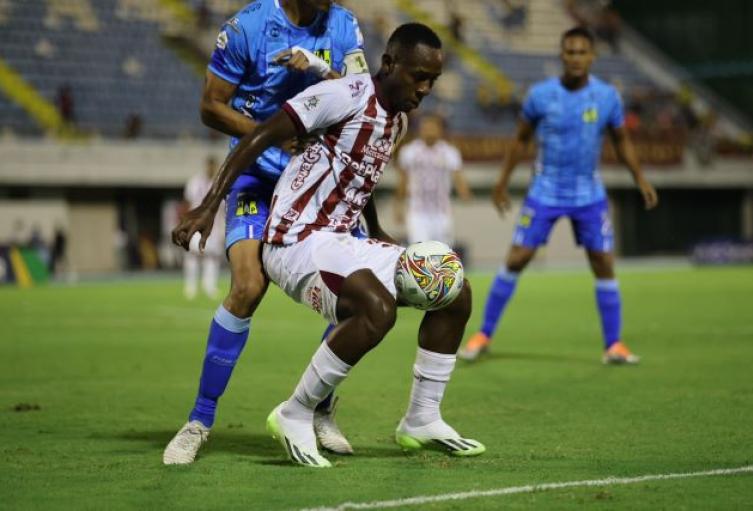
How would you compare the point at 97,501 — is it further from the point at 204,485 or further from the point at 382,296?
the point at 382,296

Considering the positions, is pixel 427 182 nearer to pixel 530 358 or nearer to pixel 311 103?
pixel 530 358

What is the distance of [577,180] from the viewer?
34.9 feet

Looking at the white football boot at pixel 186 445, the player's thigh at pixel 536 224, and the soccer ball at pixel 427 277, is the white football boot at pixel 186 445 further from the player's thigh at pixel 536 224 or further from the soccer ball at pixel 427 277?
the player's thigh at pixel 536 224

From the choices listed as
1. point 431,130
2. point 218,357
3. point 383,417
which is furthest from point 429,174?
point 218,357

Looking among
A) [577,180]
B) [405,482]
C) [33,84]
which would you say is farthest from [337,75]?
[33,84]

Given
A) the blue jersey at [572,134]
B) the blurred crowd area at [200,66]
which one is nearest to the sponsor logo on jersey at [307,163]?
the blue jersey at [572,134]

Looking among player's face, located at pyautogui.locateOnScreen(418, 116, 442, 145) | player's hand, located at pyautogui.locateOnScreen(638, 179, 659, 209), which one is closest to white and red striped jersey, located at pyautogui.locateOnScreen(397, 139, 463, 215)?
player's face, located at pyautogui.locateOnScreen(418, 116, 442, 145)

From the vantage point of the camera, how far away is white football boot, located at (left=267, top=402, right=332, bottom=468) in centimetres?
566

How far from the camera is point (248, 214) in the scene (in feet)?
20.1

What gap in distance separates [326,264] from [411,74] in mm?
874

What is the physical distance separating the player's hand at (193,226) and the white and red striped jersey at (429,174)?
44.3ft

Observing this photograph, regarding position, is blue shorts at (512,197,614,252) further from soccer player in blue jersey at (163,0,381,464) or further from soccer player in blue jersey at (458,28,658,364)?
soccer player in blue jersey at (163,0,381,464)

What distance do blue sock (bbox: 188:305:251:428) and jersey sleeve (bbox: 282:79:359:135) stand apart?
0.94 metres

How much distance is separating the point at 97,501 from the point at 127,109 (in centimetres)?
3125
